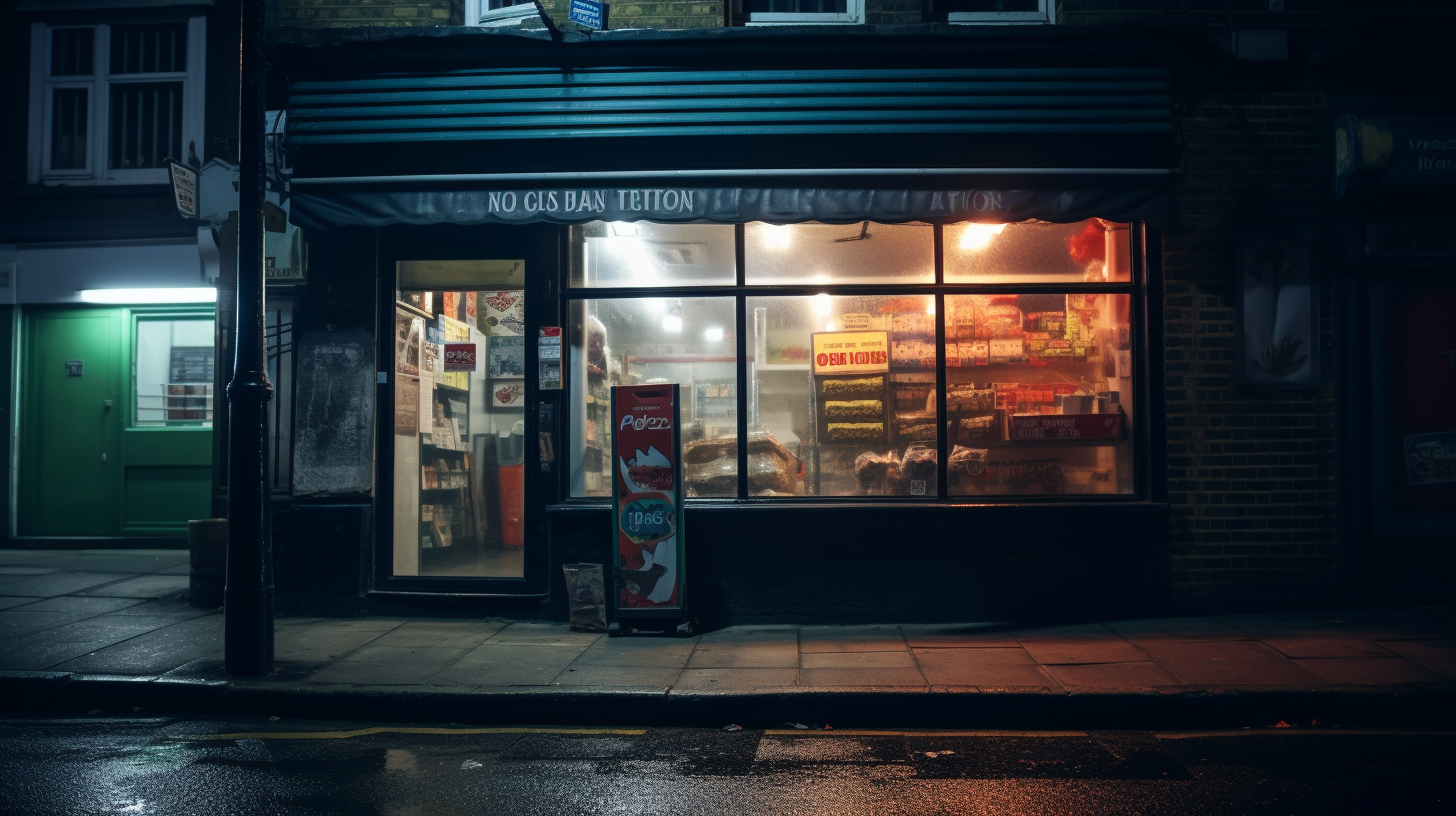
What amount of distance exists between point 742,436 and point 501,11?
171 inches

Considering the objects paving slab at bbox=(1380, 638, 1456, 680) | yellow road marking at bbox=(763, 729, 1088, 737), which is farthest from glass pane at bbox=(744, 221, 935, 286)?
paving slab at bbox=(1380, 638, 1456, 680)

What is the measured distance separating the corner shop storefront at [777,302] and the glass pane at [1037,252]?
2 cm

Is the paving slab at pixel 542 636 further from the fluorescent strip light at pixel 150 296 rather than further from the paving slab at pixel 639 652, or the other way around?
the fluorescent strip light at pixel 150 296

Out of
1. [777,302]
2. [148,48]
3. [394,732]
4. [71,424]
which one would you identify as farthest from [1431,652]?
[148,48]

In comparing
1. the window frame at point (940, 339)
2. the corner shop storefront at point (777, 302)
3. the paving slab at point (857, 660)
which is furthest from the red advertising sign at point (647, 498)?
the paving slab at point (857, 660)

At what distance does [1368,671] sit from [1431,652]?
2.80ft

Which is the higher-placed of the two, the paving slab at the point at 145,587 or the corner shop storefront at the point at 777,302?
the corner shop storefront at the point at 777,302

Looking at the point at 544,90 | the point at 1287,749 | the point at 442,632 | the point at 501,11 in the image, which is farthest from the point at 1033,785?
the point at 501,11

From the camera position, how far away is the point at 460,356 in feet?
27.8

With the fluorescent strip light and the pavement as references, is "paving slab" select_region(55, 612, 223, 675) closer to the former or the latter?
the pavement

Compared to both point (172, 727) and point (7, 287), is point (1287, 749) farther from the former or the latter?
point (7, 287)

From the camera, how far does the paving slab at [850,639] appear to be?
22.4 ft

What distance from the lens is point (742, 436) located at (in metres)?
8.05

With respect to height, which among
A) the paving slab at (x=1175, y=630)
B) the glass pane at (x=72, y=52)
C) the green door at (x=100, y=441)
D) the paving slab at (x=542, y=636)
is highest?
the glass pane at (x=72, y=52)
